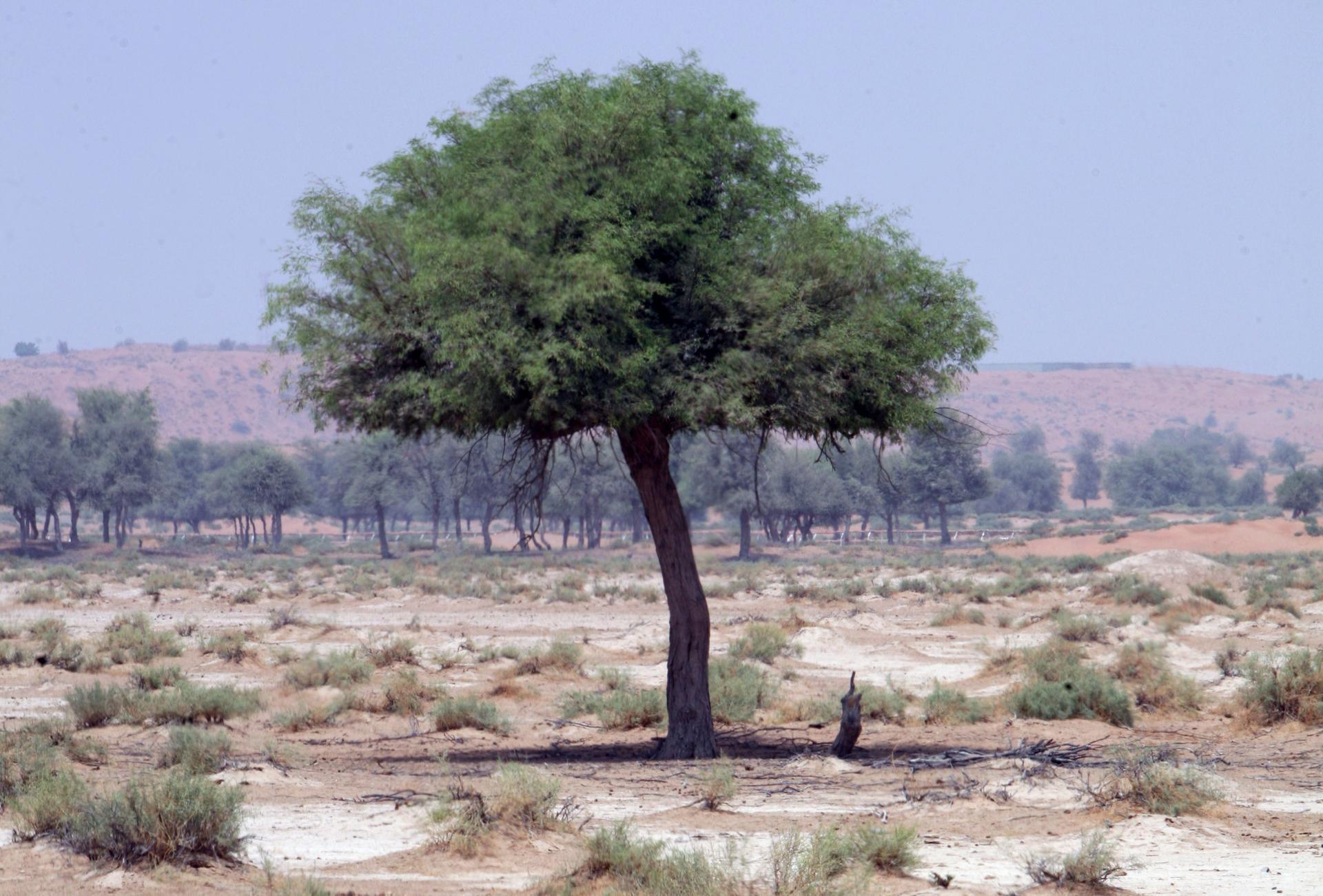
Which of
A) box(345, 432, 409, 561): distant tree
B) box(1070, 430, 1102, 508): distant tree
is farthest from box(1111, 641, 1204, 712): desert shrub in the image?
box(1070, 430, 1102, 508): distant tree

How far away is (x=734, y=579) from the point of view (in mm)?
52531

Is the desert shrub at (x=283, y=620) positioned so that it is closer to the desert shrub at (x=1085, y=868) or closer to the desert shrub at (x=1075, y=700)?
the desert shrub at (x=1075, y=700)

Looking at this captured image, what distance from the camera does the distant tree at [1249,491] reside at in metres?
141

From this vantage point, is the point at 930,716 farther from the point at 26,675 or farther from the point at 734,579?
the point at 734,579

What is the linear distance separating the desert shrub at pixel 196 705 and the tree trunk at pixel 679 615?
→ 750 centimetres

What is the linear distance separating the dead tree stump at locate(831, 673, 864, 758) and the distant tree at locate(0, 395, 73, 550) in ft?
271

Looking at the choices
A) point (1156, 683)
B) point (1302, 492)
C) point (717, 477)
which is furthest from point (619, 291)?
point (1302, 492)

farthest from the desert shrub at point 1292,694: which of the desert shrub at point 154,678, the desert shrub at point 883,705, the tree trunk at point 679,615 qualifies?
the desert shrub at point 154,678

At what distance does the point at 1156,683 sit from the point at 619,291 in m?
12.5

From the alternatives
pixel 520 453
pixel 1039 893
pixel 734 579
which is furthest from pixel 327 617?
pixel 1039 893

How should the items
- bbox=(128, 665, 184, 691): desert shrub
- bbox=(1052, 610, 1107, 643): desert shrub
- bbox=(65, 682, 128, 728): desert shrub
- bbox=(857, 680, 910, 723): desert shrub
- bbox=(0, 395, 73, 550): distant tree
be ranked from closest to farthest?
1. bbox=(65, 682, 128, 728): desert shrub
2. bbox=(857, 680, 910, 723): desert shrub
3. bbox=(128, 665, 184, 691): desert shrub
4. bbox=(1052, 610, 1107, 643): desert shrub
5. bbox=(0, 395, 73, 550): distant tree

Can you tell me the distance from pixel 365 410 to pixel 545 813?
17.7 feet

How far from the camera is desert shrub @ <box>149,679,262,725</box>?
1795 cm

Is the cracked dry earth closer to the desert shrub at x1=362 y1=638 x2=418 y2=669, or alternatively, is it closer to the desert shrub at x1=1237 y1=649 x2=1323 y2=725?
the desert shrub at x1=1237 y1=649 x2=1323 y2=725
